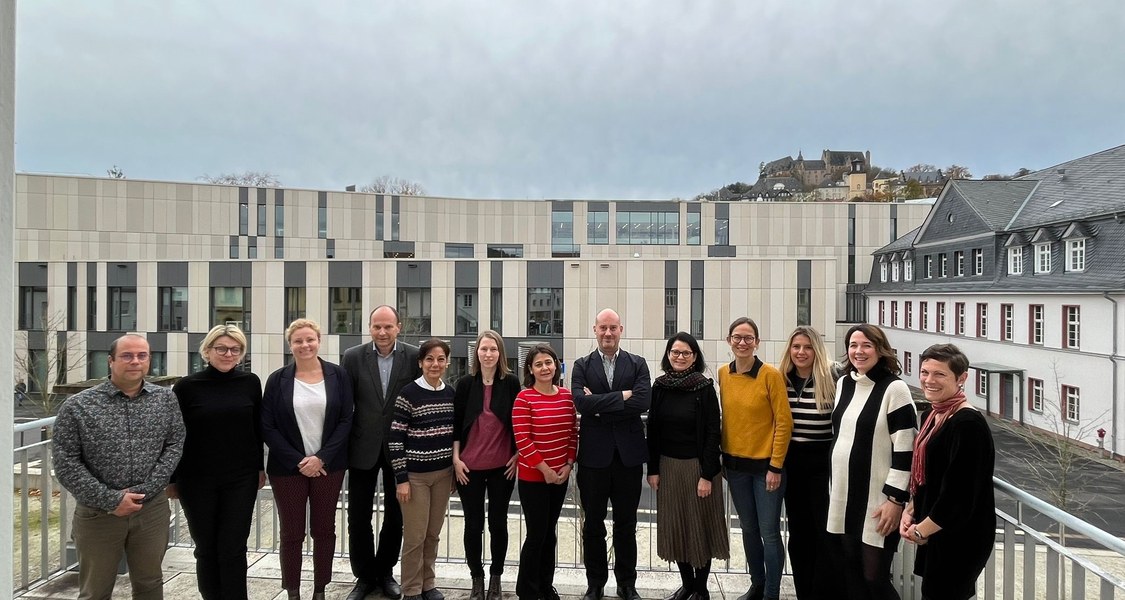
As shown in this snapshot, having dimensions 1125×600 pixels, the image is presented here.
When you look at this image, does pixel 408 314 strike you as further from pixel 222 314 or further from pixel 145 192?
pixel 145 192

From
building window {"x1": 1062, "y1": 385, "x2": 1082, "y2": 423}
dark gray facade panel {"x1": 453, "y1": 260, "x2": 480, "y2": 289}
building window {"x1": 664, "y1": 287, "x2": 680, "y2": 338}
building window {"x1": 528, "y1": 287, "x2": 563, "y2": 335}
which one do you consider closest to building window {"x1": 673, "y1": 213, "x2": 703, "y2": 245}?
building window {"x1": 664, "y1": 287, "x2": 680, "y2": 338}

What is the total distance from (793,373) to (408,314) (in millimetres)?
22581

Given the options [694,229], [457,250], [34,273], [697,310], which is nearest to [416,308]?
[697,310]

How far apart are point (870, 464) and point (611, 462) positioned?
1.53 metres

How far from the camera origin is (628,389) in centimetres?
368

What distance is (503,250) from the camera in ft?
122

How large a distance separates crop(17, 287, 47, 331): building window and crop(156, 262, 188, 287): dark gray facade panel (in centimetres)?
660

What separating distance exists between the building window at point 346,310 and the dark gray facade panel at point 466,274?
453 cm

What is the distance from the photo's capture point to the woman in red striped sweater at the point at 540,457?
3508 millimetres

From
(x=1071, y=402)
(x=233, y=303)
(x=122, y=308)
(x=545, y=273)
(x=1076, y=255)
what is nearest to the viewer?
(x=1071, y=402)

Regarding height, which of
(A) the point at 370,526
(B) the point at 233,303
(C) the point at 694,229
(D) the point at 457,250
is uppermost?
(C) the point at 694,229

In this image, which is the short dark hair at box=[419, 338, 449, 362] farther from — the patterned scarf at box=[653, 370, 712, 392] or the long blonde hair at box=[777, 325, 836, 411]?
the long blonde hair at box=[777, 325, 836, 411]

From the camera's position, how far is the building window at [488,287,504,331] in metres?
24.3

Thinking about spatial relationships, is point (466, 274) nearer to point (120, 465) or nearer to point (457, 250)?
point (457, 250)
